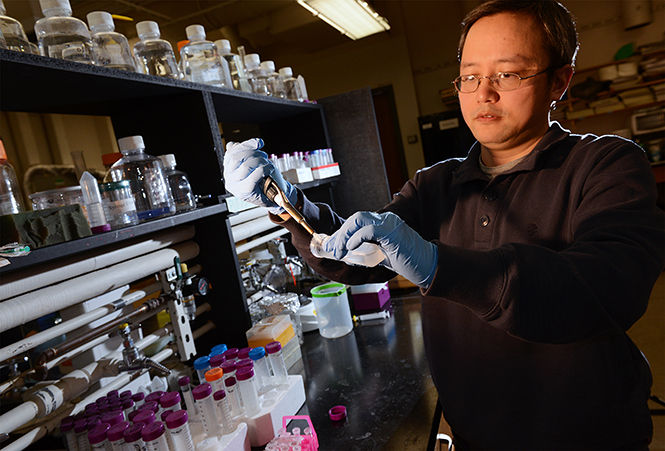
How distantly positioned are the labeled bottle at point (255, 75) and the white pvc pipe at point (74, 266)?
987 millimetres

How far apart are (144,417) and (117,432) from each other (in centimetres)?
6

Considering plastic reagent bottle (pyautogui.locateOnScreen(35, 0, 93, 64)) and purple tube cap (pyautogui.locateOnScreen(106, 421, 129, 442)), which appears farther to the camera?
plastic reagent bottle (pyautogui.locateOnScreen(35, 0, 93, 64))

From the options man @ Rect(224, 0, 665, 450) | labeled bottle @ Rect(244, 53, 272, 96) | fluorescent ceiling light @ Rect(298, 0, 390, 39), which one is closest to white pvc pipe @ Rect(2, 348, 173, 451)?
man @ Rect(224, 0, 665, 450)

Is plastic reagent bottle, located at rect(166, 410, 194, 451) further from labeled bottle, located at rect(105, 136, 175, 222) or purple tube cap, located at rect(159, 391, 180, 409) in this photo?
labeled bottle, located at rect(105, 136, 175, 222)

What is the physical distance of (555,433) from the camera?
0.94m

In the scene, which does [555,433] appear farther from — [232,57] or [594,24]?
[594,24]

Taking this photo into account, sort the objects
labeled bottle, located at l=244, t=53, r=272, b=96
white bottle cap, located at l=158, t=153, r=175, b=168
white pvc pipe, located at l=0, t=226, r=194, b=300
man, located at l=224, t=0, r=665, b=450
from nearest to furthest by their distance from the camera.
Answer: man, located at l=224, t=0, r=665, b=450
white pvc pipe, located at l=0, t=226, r=194, b=300
white bottle cap, located at l=158, t=153, r=175, b=168
labeled bottle, located at l=244, t=53, r=272, b=96

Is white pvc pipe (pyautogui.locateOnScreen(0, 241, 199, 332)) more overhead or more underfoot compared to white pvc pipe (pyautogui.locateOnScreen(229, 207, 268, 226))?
more underfoot

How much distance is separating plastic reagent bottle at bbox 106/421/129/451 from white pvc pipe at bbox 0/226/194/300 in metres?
0.38

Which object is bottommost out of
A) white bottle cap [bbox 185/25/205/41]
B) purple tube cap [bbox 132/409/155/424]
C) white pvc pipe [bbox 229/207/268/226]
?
purple tube cap [bbox 132/409/155/424]

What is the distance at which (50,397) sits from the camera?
3.36ft

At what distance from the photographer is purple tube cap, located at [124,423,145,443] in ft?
2.98

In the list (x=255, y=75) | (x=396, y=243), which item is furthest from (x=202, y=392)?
(x=255, y=75)

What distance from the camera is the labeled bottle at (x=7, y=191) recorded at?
1011 millimetres
